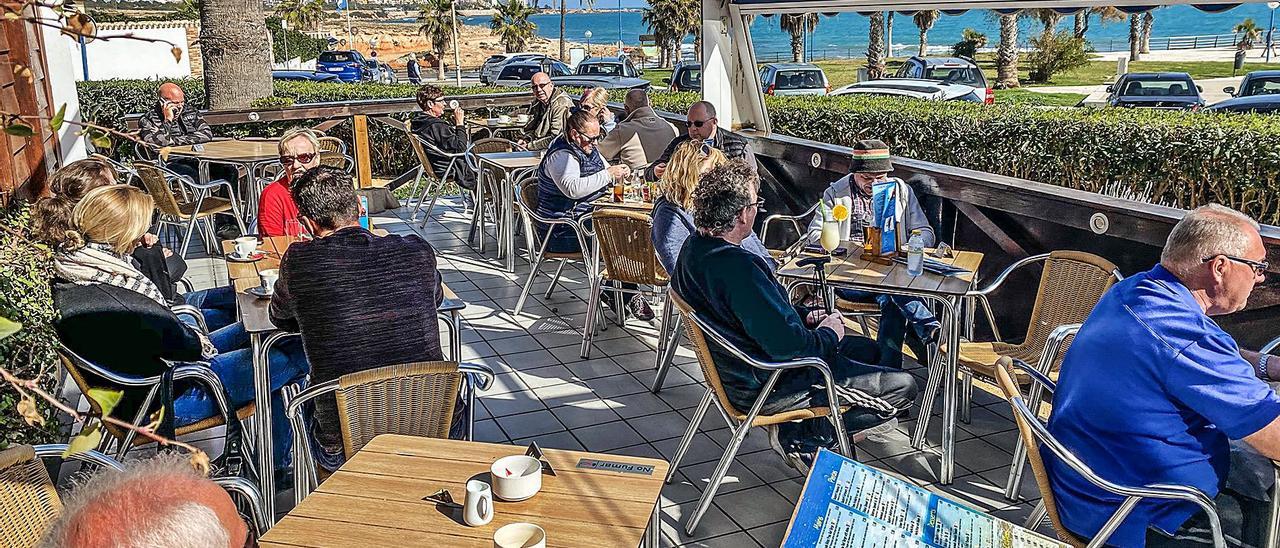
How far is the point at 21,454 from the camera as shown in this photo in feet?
6.54

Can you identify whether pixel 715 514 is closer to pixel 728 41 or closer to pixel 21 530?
pixel 21 530

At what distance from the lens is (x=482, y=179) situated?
7.41 metres

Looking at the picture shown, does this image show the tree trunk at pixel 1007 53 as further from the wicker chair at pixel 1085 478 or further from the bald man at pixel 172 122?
the wicker chair at pixel 1085 478

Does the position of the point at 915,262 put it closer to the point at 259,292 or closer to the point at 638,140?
the point at 259,292

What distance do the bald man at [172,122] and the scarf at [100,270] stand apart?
4.78 metres

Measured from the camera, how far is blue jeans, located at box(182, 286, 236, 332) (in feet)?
13.7

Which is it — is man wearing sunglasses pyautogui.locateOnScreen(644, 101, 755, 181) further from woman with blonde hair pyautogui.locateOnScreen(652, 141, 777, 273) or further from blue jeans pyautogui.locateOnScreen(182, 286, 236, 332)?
blue jeans pyautogui.locateOnScreen(182, 286, 236, 332)

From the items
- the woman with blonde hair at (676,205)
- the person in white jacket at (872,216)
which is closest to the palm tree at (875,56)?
the person in white jacket at (872,216)

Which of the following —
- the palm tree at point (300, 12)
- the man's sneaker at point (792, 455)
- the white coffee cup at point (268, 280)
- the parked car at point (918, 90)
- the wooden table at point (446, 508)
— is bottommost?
the man's sneaker at point (792, 455)

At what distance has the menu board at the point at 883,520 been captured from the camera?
1.89 metres

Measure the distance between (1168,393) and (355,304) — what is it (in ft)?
7.00

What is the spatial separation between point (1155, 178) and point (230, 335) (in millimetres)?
6172

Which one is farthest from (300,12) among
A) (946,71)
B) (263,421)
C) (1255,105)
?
(263,421)

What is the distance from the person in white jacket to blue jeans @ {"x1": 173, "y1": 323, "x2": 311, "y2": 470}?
234 cm
